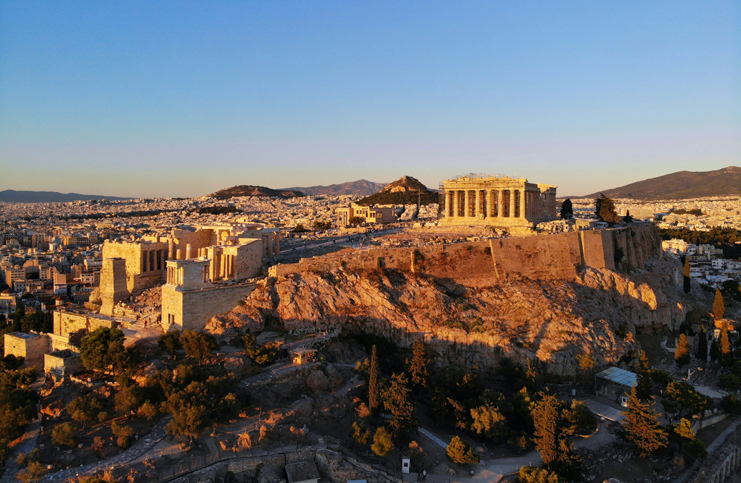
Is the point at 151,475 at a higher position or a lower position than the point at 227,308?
lower

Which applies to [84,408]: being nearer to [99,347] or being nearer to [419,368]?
[99,347]

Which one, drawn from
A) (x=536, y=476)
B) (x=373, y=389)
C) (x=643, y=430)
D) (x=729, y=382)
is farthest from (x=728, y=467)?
(x=373, y=389)

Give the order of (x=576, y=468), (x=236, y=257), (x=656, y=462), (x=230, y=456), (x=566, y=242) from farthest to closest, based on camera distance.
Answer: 1. (x=566, y=242)
2. (x=236, y=257)
3. (x=656, y=462)
4. (x=576, y=468)
5. (x=230, y=456)

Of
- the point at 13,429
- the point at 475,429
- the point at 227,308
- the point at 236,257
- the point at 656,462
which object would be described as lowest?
the point at 656,462

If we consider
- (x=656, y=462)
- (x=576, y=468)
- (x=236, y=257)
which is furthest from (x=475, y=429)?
(x=236, y=257)

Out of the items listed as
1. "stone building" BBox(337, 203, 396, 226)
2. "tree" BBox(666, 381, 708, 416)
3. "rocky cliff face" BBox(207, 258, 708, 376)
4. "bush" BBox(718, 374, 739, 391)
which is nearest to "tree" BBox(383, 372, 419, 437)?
"rocky cliff face" BBox(207, 258, 708, 376)

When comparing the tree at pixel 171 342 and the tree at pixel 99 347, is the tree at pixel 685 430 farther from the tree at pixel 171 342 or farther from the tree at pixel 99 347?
the tree at pixel 99 347

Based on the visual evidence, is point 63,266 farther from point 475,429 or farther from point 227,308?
point 475,429
